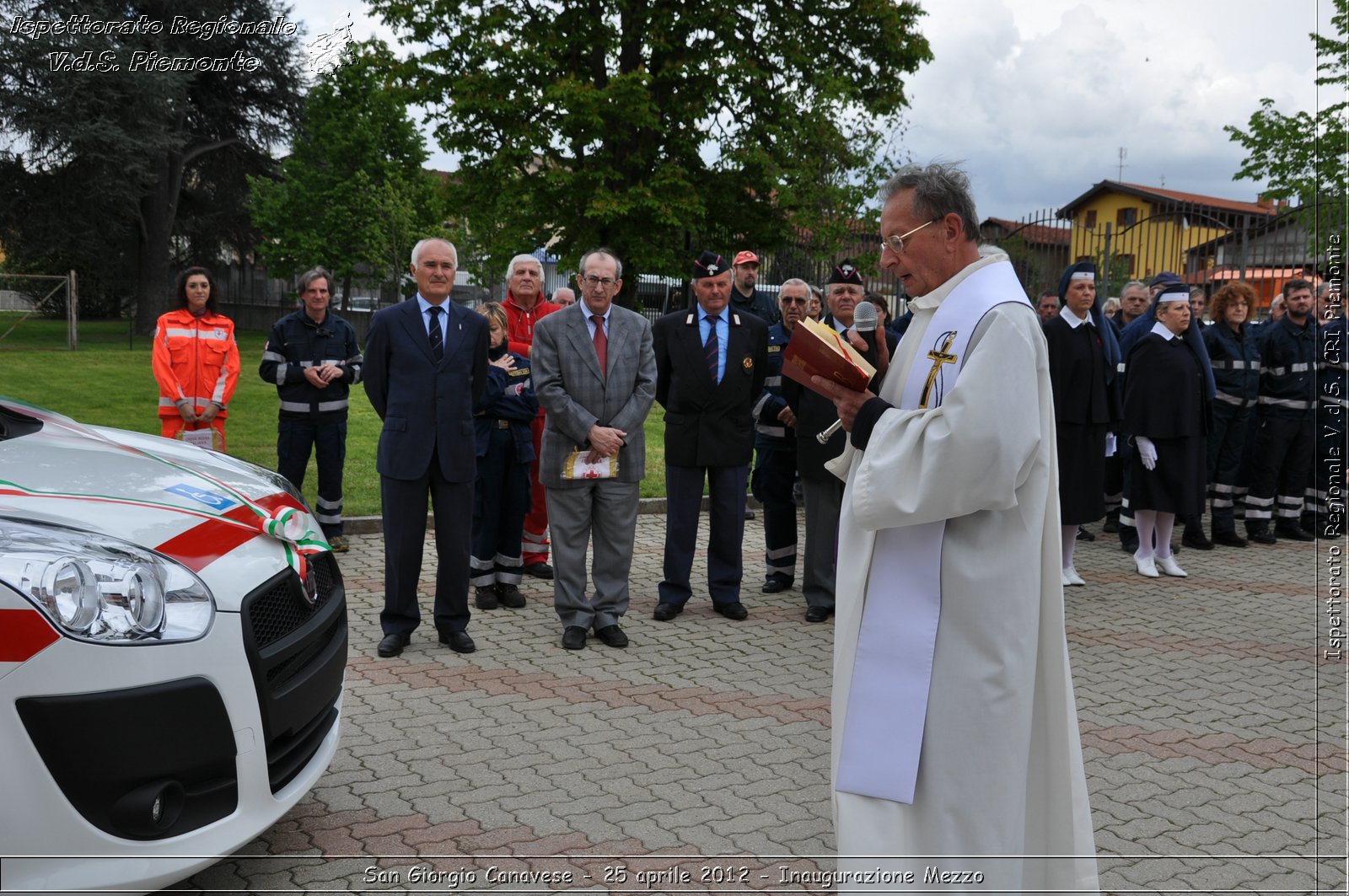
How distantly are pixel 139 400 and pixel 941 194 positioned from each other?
654 inches

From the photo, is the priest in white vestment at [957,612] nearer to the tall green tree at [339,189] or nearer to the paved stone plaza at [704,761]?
the paved stone plaza at [704,761]

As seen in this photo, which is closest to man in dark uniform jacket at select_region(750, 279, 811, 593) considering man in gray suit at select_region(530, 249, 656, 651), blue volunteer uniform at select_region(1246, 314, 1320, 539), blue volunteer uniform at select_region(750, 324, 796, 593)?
blue volunteer uniform at select_region(750, 324, 796, 593)

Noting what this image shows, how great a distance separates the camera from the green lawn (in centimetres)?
1208

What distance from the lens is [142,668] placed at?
9.39ft

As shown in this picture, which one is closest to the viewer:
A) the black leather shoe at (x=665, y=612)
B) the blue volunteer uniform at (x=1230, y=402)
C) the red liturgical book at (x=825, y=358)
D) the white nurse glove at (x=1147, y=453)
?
the red liturgical book at (x=825, y=358)

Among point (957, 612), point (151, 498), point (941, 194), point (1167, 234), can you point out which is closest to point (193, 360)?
point (151, 498)

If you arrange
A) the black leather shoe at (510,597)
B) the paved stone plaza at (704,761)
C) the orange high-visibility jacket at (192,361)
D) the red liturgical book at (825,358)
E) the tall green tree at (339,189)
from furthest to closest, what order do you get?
1. the tall green tree at (339,189)
2. the orange high-visibility jacket at (192,361)
3. the black leather shoe at (510,597)
4. the paved stone plaza at (704,761)
5. the red liturgical book at (825,358)

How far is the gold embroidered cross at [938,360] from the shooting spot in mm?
2945

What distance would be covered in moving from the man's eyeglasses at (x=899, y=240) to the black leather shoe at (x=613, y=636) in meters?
3.91

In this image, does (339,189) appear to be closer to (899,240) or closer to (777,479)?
(777,479)

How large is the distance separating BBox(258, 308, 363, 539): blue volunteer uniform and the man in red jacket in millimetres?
1386

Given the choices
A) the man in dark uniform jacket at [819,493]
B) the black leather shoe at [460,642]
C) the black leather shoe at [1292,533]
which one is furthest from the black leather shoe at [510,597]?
the black leather shoe at [1292,533]

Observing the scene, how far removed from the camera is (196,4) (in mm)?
26625

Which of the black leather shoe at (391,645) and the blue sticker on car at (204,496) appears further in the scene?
the black leather shoe at (391,645)
